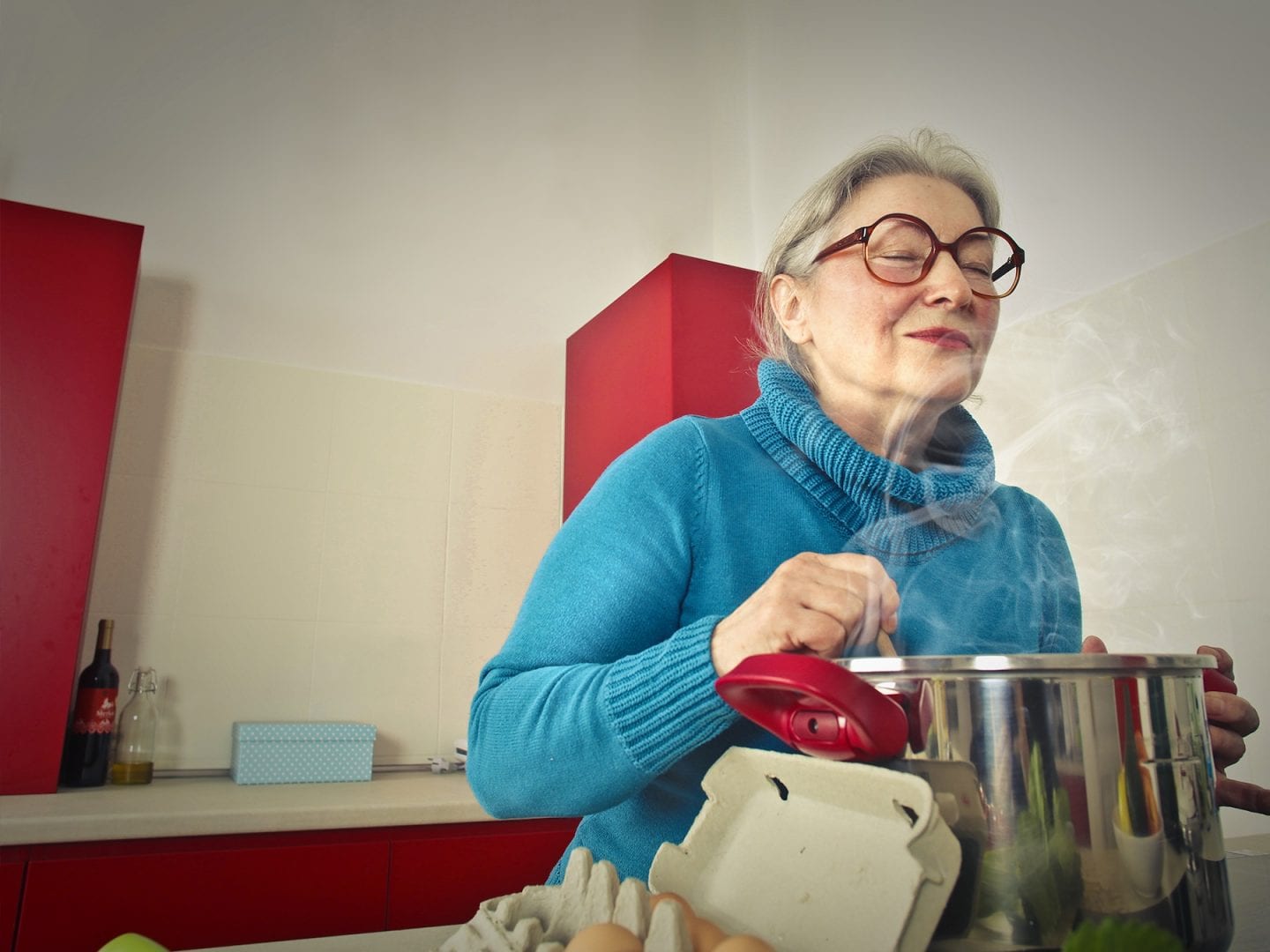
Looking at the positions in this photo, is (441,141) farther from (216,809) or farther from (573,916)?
(573,916)

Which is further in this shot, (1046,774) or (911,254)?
(911,254)

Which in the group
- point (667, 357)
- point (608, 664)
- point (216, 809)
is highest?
point (667, 357)

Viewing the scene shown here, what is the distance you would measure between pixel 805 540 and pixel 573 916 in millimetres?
414

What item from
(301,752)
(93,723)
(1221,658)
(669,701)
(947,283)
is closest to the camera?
(669,701)

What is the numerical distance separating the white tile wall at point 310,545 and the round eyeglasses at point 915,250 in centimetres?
143

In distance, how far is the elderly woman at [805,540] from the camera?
23.2 inches

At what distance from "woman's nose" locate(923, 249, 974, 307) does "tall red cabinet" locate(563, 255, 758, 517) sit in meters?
0.91

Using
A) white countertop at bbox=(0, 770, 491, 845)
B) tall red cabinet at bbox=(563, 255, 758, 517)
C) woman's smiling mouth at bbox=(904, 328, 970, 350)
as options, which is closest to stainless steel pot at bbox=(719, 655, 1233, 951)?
woman's smiling mouth at bbox=(904, 328, 970, 350)

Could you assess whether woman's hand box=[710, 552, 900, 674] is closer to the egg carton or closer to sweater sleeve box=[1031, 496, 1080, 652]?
the egg carton

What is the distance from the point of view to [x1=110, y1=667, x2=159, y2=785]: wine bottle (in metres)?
1.66

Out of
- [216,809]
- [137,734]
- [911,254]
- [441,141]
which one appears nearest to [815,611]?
[911,254]

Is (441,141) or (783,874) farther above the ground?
A: (441,141)

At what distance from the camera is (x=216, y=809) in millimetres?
1359

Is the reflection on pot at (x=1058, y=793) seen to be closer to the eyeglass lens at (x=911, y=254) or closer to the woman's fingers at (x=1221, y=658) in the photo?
the woman's fingers at (x=1221, y=658)
